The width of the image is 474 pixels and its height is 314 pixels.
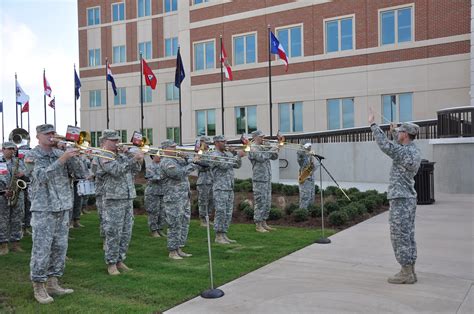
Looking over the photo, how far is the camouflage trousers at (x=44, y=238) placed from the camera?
6078 millimetres

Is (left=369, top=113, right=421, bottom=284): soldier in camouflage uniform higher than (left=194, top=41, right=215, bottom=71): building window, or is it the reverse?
(left=194, top=41, right=215, bottom=71): building window

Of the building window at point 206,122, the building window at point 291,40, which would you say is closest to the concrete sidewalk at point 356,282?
the building window at point 291,40

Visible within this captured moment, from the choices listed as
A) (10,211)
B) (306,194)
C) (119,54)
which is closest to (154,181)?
(10,211)

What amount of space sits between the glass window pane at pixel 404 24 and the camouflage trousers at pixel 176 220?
21.1m

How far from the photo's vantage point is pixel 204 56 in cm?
3262

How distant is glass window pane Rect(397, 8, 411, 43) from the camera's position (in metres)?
25.6

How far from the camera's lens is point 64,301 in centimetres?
619

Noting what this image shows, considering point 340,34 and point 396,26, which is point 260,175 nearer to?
point 396,26

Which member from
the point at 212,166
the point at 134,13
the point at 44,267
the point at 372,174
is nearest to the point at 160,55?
the point at 134,13

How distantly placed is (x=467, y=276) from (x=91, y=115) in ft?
137

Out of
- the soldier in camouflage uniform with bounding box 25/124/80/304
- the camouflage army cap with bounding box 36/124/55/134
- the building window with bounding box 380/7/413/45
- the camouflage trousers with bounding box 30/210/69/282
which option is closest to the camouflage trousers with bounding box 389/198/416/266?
the soldier in camouflage uniform with bounding box 25/124/80/304

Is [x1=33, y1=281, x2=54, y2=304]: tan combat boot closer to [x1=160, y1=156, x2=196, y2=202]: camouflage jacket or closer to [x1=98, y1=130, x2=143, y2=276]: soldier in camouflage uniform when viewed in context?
[x1=98, y1=130, x2=143, y2=276]: soldier in camouflage uniform

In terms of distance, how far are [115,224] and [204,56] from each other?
87.0 feet

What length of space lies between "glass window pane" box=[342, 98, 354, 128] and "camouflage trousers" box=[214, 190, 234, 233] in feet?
61.2
